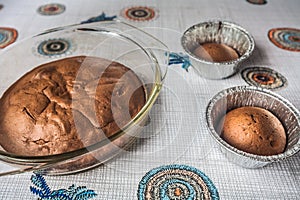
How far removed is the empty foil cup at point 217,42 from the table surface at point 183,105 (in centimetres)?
4

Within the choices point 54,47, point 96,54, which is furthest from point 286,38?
point 54,47

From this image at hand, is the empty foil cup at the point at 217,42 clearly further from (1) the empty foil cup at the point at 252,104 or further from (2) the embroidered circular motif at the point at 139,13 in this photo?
(2) the embroidered circular motif at the point at 139,13

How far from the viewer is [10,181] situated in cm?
66

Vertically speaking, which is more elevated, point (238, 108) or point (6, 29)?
point (6, 29)

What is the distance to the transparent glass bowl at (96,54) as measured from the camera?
576 millimetres

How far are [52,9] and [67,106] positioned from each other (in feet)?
2.26

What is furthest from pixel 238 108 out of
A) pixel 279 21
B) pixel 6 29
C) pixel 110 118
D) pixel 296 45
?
pixel 6 29

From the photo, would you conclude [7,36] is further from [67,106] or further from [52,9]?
[67,106]

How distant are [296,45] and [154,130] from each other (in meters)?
0.60

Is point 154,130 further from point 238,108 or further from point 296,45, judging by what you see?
point 296,45

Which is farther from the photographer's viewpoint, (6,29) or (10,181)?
(6,29)

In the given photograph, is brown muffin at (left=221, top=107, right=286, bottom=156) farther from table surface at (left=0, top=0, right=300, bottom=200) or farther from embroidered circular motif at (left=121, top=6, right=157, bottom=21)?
embroidered circular motif at (left=121, top=6, right=157, bottom=21)

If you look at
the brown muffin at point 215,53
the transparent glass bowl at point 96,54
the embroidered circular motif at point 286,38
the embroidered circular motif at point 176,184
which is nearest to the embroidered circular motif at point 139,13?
the transparent glass bowl at point 96,54

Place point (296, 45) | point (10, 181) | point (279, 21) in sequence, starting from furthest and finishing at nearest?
point (279, 21), point (296, 45), point (10, 181)
